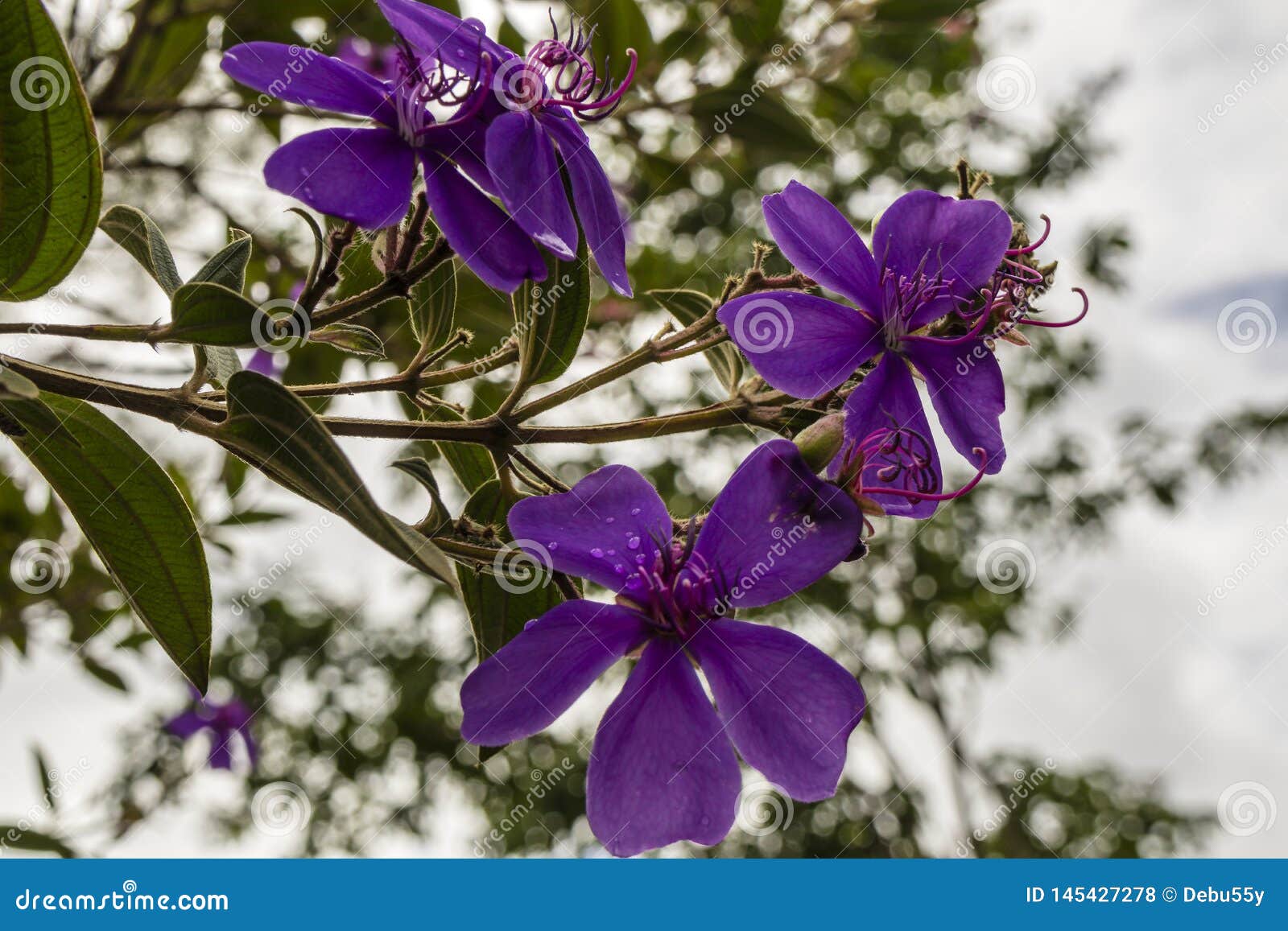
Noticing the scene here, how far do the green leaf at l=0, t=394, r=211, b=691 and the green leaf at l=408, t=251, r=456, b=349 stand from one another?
1.07 ft

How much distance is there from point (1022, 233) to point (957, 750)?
24.1 ft

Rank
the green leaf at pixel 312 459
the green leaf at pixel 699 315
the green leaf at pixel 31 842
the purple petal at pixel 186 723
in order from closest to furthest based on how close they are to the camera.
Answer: the green leaf at pixel 312 459
the green leaf at pixel 699 315
the green leaf at pixel 31 842
the purple petal at pixel 186 723

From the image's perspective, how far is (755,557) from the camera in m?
1.09

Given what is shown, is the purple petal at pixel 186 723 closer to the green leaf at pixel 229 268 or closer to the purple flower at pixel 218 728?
the purple flower at pixel 218 728

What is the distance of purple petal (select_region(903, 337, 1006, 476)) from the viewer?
1.17 meters

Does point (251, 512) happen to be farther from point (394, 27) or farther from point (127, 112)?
point (394, 27)

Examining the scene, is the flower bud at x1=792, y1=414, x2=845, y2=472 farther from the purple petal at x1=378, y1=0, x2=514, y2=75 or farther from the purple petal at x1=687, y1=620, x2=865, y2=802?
the purple petal at x1=378, y1=0, x2=514, y2=75

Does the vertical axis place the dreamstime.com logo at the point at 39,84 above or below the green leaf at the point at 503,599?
above

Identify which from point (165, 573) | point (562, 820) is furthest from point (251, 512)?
point (562, 820)
